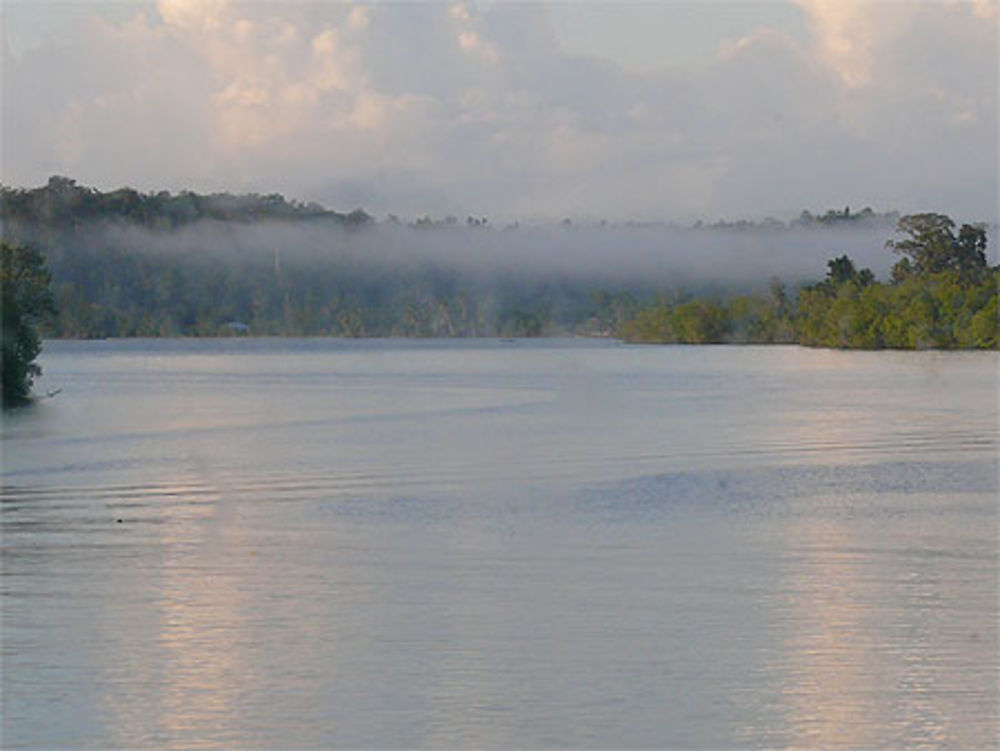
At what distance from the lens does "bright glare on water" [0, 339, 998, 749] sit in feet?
37.3

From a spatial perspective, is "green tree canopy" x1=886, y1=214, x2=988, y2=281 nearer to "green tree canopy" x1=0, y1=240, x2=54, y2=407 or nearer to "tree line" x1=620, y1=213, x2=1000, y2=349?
"tree line" x1=620, y1=213, x2=1000, y2=349

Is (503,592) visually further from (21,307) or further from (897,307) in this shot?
(897,307)

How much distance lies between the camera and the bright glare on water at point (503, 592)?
11383mm

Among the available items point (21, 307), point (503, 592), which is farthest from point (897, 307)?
point (503, 592)

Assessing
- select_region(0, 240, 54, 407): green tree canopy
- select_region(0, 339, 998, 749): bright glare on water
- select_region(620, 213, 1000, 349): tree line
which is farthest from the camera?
select_region(620, 213, 1000, 349): tree line

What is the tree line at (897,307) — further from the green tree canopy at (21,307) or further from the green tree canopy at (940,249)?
the green tree canopy at (21,307)

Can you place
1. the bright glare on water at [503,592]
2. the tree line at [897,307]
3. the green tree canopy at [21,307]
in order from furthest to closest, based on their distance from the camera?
the tree line at [897,307] < the green tree canopy at [21,307] < the bright glare on water at [503,592]

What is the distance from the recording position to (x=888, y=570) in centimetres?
1714

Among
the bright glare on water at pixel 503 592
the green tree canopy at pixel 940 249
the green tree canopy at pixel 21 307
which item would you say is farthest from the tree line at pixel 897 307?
the bright glare on water at pixel 503 592

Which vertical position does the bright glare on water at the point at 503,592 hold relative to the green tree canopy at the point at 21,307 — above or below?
below

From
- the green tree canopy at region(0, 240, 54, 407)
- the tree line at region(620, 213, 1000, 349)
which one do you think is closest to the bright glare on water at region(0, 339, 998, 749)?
the green tree canopy at region(0, 240, 54, 407)

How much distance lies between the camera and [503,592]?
15883mm

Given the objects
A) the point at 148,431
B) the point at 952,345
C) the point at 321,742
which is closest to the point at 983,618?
the point at 321,742

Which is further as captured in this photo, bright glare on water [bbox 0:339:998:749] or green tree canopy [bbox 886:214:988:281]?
green tree canopy [bbox 886:214:988:281]
